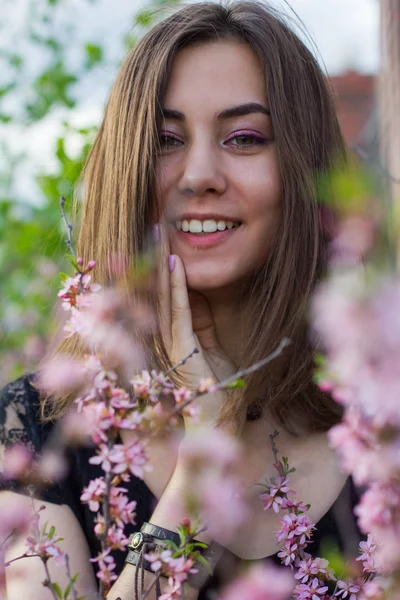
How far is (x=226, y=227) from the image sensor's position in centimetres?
172

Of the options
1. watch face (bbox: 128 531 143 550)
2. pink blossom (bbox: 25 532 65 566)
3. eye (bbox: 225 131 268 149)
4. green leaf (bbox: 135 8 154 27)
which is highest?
green leaf (bbox: 135 8 154 27)

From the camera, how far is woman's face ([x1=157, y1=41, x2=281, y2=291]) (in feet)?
5.51

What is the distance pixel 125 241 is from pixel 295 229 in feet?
1.27

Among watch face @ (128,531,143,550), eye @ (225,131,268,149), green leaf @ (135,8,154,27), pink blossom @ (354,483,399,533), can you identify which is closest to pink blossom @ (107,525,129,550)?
pink blossom @ (354,483,399,533)

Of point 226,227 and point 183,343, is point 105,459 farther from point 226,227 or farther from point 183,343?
point 226,227

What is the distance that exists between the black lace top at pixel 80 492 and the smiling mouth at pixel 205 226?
593 millimetres

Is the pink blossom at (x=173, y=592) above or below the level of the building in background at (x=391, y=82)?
below

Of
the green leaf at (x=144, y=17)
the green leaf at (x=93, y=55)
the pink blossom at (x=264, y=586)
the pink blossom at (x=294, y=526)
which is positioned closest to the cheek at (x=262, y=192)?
the green leaf at (x=144, y=17)

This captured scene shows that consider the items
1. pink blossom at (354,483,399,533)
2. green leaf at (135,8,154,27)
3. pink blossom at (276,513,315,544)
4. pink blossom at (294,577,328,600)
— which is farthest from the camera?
green leaf at (135,8,154,27)

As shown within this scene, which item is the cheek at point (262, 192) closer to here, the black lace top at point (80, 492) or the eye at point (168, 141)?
the eye at point (168, 141)

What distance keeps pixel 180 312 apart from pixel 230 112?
0.45 m

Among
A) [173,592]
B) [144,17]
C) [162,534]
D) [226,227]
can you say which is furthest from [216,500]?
[144,17]

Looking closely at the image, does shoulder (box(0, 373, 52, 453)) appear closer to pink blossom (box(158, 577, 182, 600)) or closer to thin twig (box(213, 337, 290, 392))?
pink blossom (box(158, 577, 182, 600))

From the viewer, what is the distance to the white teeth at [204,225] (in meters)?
1.71
